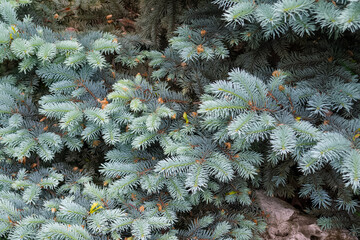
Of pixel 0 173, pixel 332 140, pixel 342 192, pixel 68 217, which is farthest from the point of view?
pixel 0 173

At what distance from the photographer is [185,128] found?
1662 millimetres

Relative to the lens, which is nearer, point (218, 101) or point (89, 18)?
point (218, 101)

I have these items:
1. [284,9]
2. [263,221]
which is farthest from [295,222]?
[284,9]

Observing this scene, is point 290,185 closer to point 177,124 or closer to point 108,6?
point 177,124

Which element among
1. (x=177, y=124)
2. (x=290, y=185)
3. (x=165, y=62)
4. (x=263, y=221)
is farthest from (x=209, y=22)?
(x=263, y=221)

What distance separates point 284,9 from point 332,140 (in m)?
0.62

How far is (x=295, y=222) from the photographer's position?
1.92 metres

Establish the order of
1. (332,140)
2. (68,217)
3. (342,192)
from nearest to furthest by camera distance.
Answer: (332,140) < (68,217) < (342,192)

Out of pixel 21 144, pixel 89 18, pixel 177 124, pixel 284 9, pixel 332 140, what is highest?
pixel 284 9

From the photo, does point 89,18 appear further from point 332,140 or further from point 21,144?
point 332,140

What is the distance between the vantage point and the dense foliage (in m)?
1.39

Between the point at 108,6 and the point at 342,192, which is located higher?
the point at 108,6

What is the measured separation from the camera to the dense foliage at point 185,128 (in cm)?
139

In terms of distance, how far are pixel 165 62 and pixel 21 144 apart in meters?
1.09
